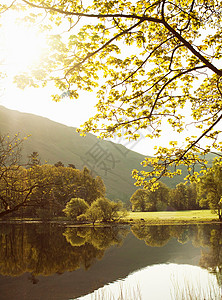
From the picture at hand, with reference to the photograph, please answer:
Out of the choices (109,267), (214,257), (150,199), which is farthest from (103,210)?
(150,199)

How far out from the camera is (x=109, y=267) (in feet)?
95.8

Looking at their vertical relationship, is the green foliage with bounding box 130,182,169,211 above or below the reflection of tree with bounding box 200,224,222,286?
above

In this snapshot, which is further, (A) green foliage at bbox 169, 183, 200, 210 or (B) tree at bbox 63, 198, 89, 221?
(A) green foliage at bbox 169, 183, 200, 210

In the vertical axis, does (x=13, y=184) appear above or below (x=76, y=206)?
above

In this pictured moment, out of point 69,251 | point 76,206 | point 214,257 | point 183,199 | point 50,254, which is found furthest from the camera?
point 183,199

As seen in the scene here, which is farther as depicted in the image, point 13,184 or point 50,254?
point 50,254

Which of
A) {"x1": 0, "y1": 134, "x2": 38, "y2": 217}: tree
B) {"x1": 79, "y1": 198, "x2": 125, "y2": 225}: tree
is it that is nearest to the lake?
{"x1": 0, "y1": 134, "x2": 38, "y2": 217}: tree

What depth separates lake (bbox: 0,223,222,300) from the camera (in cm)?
2097

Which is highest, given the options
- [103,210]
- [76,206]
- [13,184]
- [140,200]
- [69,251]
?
[13,184]

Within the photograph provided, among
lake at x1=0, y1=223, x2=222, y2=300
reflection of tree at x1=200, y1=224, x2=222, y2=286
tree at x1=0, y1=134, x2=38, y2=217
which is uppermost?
tree at x1=0, y1=134, x2=38, y2=217

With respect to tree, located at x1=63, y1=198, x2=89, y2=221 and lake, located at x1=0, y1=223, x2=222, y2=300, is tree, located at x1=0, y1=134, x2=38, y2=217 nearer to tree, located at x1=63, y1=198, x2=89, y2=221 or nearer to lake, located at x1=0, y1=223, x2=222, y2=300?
lake, located at x1=0, y1=223, x2=222, y2=300

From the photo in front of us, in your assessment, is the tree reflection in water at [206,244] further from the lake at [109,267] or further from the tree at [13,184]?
the tree at [13,184]

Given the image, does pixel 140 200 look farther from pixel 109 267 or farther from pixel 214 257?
pixel 109 267

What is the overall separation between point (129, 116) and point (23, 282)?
2063 centimetres
